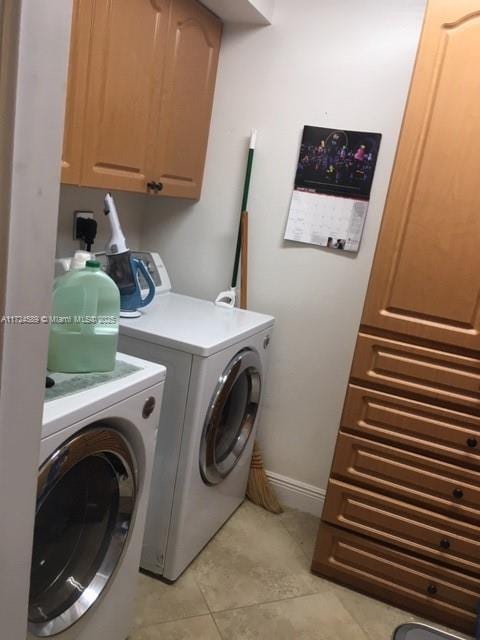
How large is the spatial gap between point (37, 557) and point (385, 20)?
81.9 inches

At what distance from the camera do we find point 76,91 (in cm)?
143

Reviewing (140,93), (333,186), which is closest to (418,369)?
(333,186)

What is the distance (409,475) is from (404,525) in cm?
18

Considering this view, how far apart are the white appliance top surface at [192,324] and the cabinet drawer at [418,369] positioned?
1.46ft

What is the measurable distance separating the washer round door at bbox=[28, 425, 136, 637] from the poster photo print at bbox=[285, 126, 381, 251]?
127cm

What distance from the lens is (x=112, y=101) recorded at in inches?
61.8

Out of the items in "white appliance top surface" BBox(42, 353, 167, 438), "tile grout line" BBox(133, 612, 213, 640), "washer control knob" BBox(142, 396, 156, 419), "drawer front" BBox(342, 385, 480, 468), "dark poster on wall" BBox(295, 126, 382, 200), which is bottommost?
"tile grout line" BBox(133, 612, 213, 640)

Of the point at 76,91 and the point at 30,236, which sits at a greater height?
the point at 76,91

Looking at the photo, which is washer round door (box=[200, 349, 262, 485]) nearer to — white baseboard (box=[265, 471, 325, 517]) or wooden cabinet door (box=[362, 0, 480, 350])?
white baseboard (box=[265, 471, 325, 517])

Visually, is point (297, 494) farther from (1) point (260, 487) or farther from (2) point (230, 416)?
(2) point (230, 416)

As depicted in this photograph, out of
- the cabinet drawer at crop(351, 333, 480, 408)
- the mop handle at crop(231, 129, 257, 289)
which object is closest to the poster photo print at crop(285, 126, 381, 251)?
the mop handle at crop(231, 129, 257, 289)

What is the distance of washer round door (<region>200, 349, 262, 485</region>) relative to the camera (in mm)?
1720

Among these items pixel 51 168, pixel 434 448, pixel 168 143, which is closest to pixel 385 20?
pixel 168 143

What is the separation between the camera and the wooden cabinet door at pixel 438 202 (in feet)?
4.78
